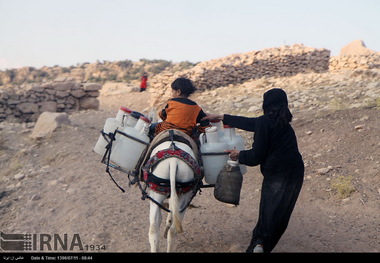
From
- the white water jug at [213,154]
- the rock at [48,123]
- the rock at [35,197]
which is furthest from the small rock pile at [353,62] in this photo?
the white water jug at [213,154]

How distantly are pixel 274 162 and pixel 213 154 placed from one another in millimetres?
611

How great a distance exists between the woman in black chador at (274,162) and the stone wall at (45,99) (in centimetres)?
1119

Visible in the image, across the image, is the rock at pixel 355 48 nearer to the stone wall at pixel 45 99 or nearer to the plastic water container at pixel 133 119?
the stone wall at pixel 45 99

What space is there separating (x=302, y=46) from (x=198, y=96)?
7068mm

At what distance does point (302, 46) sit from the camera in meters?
18.6

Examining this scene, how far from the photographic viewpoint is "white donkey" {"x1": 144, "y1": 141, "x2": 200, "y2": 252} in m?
3.52

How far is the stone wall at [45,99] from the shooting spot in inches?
511

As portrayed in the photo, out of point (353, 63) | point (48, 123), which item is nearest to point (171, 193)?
point (48, 123)

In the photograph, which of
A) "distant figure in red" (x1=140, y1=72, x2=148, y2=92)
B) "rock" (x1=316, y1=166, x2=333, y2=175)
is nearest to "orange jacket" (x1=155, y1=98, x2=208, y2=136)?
"rock" (x1=316, y1=166, x2=333, y2=175)

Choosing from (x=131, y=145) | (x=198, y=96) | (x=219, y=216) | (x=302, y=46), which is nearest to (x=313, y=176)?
(x=219, y=216)

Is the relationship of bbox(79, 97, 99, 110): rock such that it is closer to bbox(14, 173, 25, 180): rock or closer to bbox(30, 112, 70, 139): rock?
bbox(30, 112, 70, 139): rock

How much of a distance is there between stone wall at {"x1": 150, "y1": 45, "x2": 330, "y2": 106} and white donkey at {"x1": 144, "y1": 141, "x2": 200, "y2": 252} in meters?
10.9

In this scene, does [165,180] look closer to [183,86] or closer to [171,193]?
[171,193]

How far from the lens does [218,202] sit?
20.6 ft
